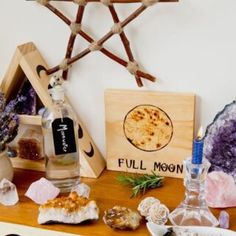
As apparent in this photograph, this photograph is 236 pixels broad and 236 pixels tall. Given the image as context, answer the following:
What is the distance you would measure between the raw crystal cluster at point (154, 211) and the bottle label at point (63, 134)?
0.22m

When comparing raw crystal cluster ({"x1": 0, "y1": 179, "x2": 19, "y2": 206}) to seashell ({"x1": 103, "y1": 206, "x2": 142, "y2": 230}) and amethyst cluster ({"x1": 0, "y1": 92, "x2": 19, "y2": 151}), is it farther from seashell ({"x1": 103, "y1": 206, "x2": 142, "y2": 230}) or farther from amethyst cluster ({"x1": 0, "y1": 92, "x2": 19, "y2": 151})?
seashell ({"x1": 103, "y1": 206, "x2": 142, "y2": 230})

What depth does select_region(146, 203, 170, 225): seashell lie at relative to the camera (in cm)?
88

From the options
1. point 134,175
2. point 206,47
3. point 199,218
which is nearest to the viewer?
point 199,218

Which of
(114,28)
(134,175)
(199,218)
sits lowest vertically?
(199,218)

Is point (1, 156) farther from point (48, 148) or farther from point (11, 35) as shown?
point (11, 35)

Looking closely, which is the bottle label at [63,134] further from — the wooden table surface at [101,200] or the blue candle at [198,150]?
the blue candle at [198,150]

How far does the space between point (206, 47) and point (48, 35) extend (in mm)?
386

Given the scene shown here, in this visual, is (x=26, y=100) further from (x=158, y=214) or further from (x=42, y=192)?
(x=158, y=214)

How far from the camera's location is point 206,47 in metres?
1.00

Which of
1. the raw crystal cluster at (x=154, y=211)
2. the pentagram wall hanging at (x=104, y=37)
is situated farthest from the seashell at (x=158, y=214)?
the pentagram wall hanging at (x=104, y=37)

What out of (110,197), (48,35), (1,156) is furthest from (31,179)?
(48,35)

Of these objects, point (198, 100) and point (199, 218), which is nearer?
point (199, 218)

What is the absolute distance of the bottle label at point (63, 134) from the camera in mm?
1018

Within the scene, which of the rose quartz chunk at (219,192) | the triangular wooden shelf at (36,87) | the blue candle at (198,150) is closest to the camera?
the blue candle at (198,150)
